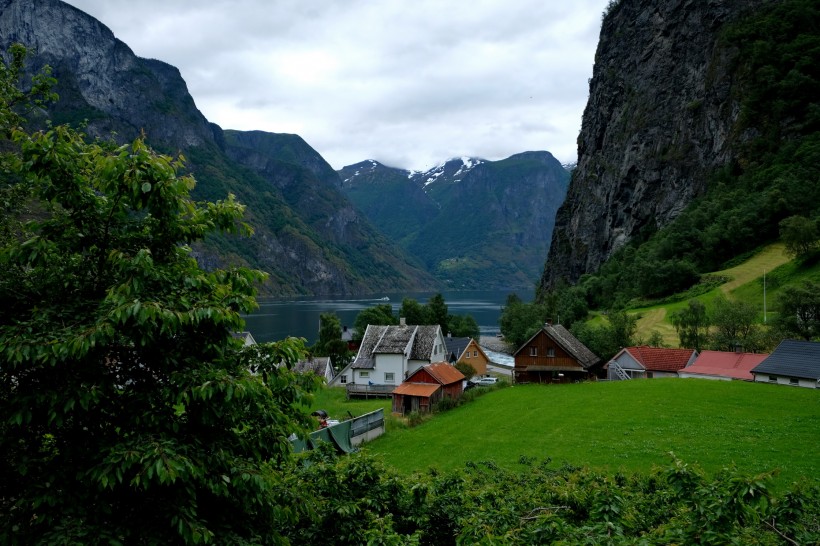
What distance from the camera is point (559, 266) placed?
164 m

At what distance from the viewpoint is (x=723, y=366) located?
49750 millimetres

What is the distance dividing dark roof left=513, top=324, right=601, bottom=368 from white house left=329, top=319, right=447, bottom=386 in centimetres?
1016

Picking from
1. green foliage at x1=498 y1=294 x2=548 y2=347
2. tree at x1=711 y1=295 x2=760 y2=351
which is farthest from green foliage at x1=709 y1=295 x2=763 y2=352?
green foliage at x1=498 y1=294 x2=548 y2=347

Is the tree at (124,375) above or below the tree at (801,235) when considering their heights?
below

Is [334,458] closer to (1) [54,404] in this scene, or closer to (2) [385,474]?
(2) [385,474]

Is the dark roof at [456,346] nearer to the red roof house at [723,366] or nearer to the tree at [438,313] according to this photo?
the tree at [438,313]

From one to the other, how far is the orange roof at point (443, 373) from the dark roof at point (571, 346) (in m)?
10.1

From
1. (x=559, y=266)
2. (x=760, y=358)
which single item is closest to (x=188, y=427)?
(x=760, y=358)

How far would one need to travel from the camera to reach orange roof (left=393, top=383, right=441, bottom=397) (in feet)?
145

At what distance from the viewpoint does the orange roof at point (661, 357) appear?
54.5 metres

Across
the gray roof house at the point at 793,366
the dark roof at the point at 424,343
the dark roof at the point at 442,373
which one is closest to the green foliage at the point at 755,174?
the gray roof house at the point at 793,366

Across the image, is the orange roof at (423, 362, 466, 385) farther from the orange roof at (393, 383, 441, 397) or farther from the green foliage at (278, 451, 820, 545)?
the green foliage at (278, 451, 820, 545)

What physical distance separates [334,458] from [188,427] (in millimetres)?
5532

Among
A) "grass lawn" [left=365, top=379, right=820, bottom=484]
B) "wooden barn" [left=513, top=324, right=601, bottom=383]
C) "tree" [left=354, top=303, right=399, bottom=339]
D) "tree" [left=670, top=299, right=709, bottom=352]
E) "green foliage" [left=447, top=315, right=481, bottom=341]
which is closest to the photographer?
"grass lawn" [left=365, top=379, right=820, bottom=484]
